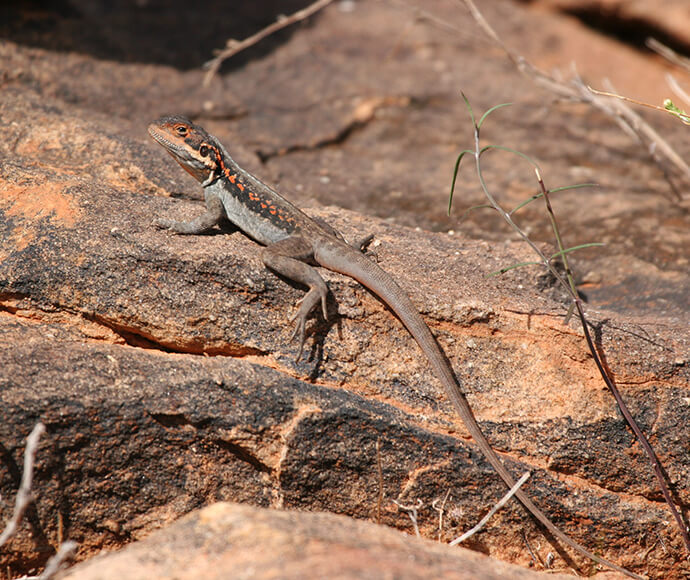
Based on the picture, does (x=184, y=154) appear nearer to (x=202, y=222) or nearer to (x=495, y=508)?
(x=202, y=222)

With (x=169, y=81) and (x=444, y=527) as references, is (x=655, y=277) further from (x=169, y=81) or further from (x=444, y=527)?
(x=169, y=81)

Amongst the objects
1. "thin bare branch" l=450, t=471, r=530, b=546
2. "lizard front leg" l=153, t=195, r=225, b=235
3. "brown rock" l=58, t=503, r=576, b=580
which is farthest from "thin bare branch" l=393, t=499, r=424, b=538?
"lizard front leg" l=153, t=195, r=225, b=235

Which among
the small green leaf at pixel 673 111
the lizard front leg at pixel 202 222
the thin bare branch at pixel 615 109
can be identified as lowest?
the lizard front leg at pixel 202 222

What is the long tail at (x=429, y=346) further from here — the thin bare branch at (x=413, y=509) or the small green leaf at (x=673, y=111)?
the small green leaf at (x=673, y=111)

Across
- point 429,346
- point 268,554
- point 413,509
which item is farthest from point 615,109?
point 268,554

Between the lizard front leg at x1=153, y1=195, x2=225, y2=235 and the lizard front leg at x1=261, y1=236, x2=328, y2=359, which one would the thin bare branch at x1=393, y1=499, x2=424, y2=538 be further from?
the lizard front leg at x1=153, y1=195, x2=225, y2=235

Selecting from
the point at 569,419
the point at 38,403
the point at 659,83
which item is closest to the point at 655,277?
the point at 569,419

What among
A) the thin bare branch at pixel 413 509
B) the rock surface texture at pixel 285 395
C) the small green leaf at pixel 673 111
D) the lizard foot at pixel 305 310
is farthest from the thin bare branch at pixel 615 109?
the thin bare branch at pixel 413 509
